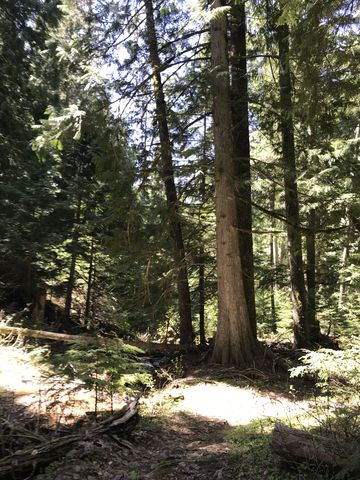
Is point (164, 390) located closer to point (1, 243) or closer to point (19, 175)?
point (1, 243)

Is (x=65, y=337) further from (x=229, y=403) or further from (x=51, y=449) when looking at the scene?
(x=51, y=449)

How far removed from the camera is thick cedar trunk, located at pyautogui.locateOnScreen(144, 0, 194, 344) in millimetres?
9991

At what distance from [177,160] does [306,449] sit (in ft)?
30.6

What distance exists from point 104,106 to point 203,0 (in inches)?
140

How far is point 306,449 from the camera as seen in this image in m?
3.57

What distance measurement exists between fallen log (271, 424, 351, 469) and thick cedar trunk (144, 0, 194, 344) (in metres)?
5.97

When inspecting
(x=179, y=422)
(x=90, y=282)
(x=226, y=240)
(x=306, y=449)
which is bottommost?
(x=179, y=422)

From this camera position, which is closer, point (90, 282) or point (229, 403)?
point (229, 403)

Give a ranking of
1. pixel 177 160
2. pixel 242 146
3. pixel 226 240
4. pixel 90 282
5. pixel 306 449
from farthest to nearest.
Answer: pixel 90 282 < pixel 177 160 < pixel 242 146 < pixel 226 240 < pixel 306 449

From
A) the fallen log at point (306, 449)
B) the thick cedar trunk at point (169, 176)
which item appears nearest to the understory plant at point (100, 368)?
the fallen log at point (306, 449)

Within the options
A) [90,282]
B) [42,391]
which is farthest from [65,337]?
[90,282]

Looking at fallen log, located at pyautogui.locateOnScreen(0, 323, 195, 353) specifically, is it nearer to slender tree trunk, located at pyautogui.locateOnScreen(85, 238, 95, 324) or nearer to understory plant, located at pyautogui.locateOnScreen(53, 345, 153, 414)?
understory plant, located at pyautogui.locateOnScreen(53, 345, 153, 414)

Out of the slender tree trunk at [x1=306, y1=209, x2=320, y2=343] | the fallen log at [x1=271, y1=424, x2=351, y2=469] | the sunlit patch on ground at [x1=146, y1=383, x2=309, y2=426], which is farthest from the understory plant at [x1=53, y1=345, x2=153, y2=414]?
the slender tree trunk at [x1=306, y1=209, x2=320, y2=343]

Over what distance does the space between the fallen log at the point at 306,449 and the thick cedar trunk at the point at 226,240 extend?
5.18 m
